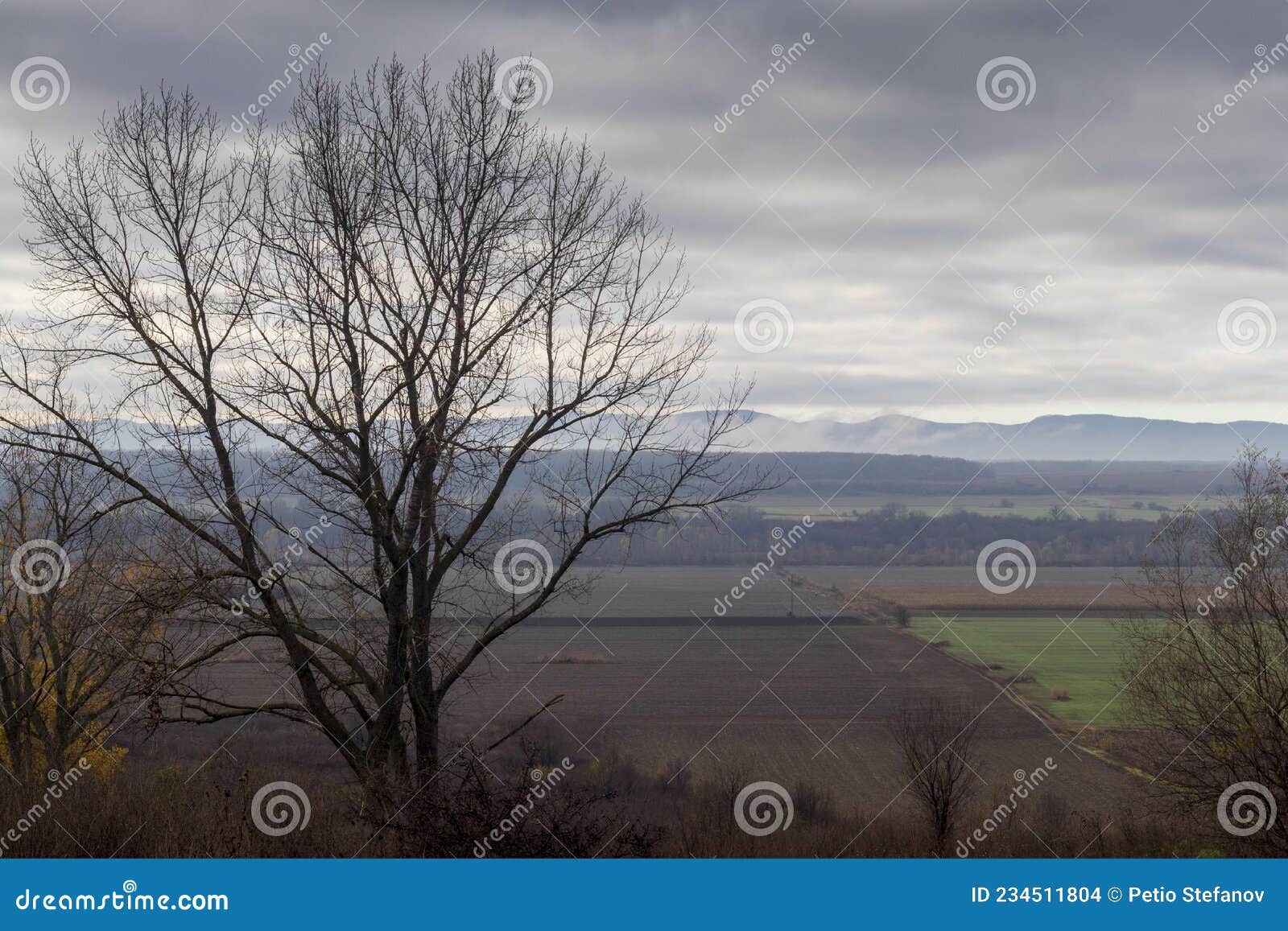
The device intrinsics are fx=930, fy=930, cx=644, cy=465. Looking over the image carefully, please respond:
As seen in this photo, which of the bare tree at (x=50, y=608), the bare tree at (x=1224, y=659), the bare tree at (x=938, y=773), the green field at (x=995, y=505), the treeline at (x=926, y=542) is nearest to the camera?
the bare tree at (x=50, y=608)

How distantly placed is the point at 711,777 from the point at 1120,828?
51.9 ft

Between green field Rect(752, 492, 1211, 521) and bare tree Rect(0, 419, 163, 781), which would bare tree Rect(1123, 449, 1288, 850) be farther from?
green field Rect(752, 492, 1211, 521)

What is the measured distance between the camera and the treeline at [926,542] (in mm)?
69688

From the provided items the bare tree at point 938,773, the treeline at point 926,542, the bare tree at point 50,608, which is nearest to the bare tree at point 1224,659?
the bare tree at point 938,773

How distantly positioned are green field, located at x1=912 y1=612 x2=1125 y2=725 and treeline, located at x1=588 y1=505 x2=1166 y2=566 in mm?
13864

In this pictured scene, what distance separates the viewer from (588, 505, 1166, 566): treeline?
6969cm

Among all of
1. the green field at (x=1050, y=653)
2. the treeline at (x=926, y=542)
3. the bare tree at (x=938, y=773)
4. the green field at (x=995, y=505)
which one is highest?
the green field at (x=995, y=505)

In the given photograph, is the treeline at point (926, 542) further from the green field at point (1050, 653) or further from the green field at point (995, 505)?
the green field at point (1050, 653)

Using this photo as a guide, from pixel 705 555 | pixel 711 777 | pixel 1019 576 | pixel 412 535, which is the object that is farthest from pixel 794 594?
pixel 412 535

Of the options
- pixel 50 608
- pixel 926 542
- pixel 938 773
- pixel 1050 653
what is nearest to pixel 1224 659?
pixel 938 773

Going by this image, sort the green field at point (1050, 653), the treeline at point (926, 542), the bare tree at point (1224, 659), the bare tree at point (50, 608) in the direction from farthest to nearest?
the treeline at point (926, 542), the green field at point (1050, 653), the bare tree at point (1224, 659), the bare tree at point (50, 608)

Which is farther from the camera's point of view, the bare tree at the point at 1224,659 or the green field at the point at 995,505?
the green field at the point at 995,505

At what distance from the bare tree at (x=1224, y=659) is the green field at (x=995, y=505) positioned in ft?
201

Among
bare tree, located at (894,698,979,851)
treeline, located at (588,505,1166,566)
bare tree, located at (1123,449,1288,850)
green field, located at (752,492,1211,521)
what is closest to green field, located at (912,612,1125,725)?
treeline, located at (588,505,1166,566)
